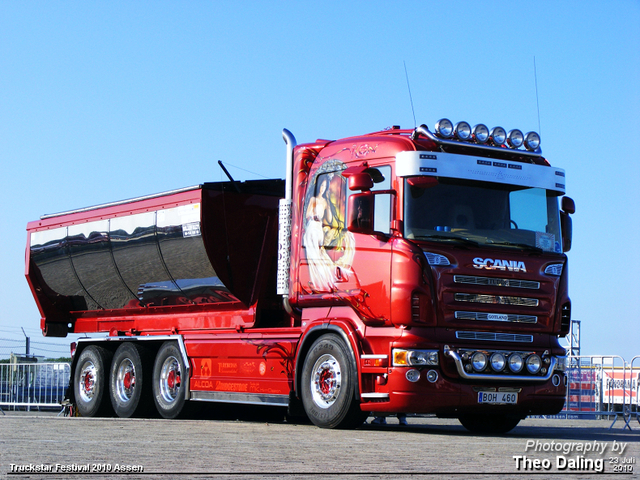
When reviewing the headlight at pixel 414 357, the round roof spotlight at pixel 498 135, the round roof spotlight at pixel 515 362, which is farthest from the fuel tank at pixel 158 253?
the round roof spotlight at pixel 515 362

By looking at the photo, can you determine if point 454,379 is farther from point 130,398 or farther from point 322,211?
point 130,398

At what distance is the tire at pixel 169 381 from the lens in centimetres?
1489

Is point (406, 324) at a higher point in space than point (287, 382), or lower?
higher

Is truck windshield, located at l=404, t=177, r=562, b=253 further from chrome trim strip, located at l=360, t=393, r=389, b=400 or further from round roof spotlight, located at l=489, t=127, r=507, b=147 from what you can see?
chrome trim strip, located at l=360, t=393, r=389, b=400

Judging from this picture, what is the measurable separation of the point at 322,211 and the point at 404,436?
3.09m

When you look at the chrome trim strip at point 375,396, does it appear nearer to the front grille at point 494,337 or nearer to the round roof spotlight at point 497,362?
the front grille at point 494,337

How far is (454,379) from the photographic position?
427 inches

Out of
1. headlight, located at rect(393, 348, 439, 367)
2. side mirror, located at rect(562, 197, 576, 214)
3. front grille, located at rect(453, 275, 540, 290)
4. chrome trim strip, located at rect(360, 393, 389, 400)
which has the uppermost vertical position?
side mirror, located at rect(562, 197, 576, 214)

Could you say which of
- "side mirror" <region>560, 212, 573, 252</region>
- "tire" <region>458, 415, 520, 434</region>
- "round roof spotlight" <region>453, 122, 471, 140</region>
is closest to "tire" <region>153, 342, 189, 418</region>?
"tire" <region>458, 415, 520, 434</region>

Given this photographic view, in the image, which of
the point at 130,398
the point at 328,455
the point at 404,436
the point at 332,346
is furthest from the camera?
the point at 130,398

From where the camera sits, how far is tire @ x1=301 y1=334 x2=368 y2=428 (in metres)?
Answer: 11.2

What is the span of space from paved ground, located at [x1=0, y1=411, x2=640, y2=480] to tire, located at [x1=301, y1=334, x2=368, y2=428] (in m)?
0.31

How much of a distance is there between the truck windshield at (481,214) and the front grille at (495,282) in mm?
427

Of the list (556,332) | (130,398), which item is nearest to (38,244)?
(130,398)
